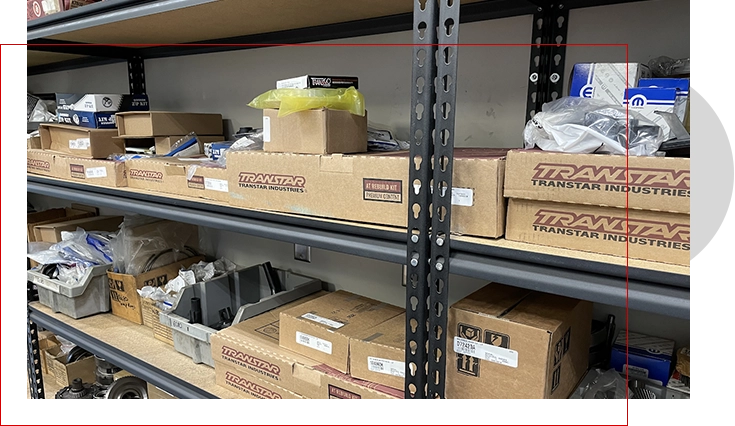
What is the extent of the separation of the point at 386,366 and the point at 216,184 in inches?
23.3

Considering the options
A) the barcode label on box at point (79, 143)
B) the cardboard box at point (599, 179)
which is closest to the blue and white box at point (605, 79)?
the cardboard box at point (599, 179)

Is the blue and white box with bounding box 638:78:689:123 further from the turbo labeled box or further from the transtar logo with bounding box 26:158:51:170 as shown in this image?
the transtar logo with bounding box 26:158:51:170

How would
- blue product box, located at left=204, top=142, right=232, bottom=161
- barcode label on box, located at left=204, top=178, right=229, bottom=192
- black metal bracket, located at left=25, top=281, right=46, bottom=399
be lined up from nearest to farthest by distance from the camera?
barcode label on box, located at left=204, top=178, right=229, bottom=192
blue product box, located at left=204, top=142, right=232, bottom=161
black metal bracket, located at left=25, top=281, right=46, bottom=399

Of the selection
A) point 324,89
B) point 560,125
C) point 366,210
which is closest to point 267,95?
point 324,89

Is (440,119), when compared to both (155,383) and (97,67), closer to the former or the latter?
(155,383)

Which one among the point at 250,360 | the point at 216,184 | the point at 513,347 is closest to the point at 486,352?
the point at 513,347

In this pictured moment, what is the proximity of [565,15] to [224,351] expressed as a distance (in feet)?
3.66

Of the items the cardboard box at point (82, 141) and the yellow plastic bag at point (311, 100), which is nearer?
the yellow plastic bag at point (311, 100)

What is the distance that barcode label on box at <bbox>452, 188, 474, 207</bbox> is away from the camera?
81 cm

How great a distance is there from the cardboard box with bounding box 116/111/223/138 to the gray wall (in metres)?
0.13

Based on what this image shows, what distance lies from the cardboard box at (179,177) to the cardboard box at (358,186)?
0.09m

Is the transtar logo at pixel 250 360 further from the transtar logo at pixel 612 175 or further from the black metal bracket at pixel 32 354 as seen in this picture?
the black metal bracket at pixel 32 354

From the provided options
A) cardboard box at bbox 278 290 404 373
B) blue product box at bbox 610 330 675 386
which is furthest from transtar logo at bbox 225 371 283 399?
blue product box at bbox 610 330 675 386

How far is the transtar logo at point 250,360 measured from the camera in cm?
113
